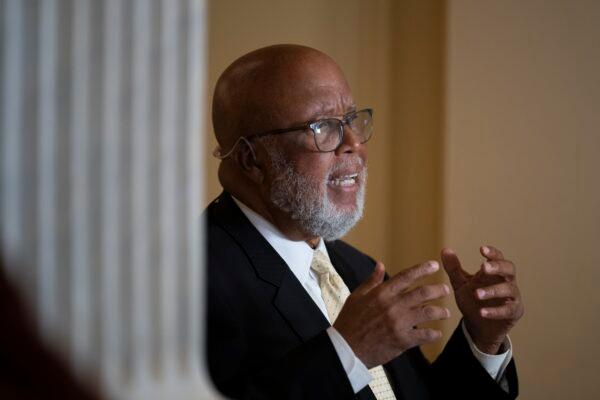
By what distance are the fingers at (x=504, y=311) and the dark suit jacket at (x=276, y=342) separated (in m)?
0.22

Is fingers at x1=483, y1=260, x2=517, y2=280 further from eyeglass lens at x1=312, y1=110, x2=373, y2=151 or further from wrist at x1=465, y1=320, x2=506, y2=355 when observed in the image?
eyeglass lens at x1=312, y1=110, x2=373, y2=151

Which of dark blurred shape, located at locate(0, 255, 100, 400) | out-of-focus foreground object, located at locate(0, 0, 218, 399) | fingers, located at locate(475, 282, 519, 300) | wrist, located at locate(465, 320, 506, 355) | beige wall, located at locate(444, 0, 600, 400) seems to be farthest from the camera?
beige wall, located at locate(444, 0, 600, 400)

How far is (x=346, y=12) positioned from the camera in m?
3.24

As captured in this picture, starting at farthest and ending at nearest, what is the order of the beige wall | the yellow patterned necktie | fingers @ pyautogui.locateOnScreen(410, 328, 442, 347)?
1. the beige wall
2. the yellow patterned necktie
3. fingers @ pyautogui.locateOnScreen(410, 328, 442, 347)

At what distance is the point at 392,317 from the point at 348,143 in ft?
2.18

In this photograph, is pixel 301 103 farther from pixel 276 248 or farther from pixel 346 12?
pixel 346 12

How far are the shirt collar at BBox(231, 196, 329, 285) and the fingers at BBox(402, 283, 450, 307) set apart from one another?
0.48 meters

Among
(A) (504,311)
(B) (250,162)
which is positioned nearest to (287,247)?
(B) (250,162)

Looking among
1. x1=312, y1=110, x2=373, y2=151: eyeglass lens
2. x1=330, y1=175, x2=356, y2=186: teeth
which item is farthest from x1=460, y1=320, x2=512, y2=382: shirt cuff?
x1=312, y1=110, x2=373, y2=151: eyeglass lens

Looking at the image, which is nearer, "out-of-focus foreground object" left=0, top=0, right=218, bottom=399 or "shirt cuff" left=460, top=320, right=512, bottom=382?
"out-of-focus foreground object" left=0, top=0, right=218, bottom=399

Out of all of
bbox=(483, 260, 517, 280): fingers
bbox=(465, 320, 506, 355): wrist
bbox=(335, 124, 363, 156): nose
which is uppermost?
bbox=(335, 124, 363, 156): nose

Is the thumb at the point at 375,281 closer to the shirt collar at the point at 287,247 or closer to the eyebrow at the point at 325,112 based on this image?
the shirt collar at the point at 287,247

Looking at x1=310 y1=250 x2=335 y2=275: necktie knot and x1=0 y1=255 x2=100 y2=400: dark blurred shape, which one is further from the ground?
x1=0 y1=255 x2=100 y2=400: dark blurred shape

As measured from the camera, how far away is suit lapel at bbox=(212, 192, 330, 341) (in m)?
1.67
